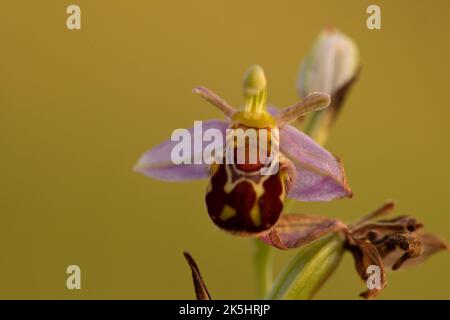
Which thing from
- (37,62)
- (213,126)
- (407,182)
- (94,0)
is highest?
(94,0)

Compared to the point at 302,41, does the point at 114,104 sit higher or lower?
lower

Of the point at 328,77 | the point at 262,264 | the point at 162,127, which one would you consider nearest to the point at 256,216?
the point at 262,264

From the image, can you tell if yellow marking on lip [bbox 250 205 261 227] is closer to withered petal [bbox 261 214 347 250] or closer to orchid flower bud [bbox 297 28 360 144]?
withered petal [bbox 261 214 347 250]

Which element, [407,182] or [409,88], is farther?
[409,88]

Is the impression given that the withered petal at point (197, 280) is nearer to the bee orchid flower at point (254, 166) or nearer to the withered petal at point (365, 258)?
the bee orchid flower at point (254, 166)
